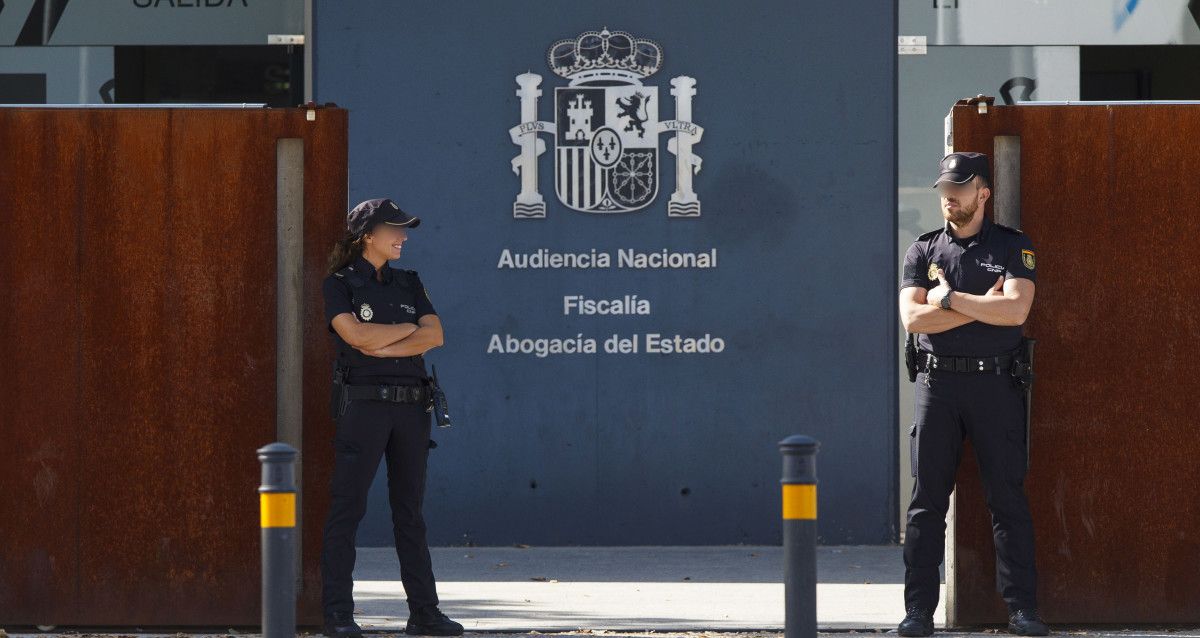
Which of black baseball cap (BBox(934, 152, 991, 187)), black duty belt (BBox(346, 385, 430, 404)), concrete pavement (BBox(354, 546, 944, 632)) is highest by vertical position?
black baseball cap (BBox(934, 152, 991, 187))

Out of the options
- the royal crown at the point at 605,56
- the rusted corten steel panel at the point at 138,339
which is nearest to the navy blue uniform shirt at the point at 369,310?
the rusted corten steel panel at the point at 138,339

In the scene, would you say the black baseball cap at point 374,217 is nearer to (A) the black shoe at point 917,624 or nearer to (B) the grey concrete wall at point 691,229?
(A) the black shoe at point 917,624

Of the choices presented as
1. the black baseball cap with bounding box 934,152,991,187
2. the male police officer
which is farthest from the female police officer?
the black baseball cap with bounding box 934,152,991,187

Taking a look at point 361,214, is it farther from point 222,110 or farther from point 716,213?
point 716,213

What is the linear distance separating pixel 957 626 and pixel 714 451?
9.45 feet

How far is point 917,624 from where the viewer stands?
6367mm

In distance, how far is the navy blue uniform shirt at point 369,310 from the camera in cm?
618

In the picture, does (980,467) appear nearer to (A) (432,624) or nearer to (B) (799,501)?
(B) (799,501)

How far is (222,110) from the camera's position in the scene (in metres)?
6.43

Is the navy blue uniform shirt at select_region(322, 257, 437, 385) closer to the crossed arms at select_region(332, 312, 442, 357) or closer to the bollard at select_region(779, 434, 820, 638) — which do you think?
the crossed arms at select_region(332, 312, 442, 357)

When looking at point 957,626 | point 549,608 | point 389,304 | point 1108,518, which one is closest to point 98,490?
point 389,304

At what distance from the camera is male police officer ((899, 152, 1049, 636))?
619 centimetres

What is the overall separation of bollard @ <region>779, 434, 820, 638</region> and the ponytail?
6.99 feet

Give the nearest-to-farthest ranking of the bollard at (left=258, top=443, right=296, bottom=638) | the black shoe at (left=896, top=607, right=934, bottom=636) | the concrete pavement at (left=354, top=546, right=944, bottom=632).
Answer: the bollard at (left=258, top=443, right=296, bottom=638), the black shoe at (left=896, top=607, right=934, bottom=636), the concrete pavement at (left=354, top=546, right=944, bottom=632)
